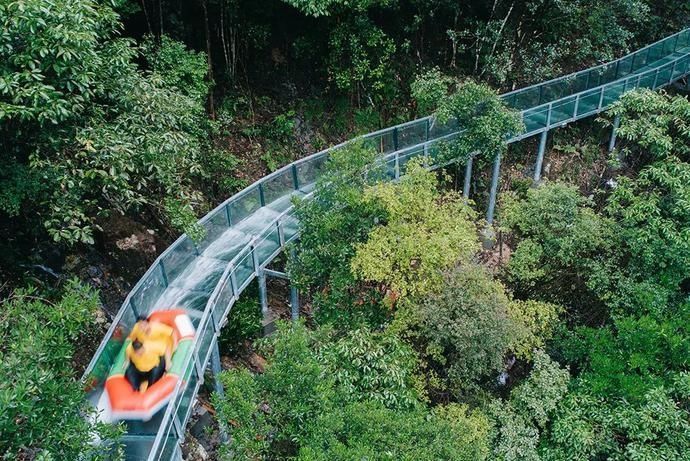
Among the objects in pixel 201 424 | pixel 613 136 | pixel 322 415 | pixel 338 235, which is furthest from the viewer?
pixel 613 136

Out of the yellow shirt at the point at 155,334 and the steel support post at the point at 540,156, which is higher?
the yellow shirt at the point at 155,334

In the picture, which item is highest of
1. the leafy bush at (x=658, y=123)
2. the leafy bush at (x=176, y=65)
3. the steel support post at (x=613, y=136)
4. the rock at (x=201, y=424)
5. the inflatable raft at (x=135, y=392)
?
the leafy bush at (x=176, y=65)

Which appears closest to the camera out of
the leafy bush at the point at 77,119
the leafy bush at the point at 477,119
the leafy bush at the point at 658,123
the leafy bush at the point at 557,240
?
the leafy bush at the point at 77,119

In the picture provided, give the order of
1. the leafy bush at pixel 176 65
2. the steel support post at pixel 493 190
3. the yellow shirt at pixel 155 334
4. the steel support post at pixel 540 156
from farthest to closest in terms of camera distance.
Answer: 1. the steel support post at pixel 540 156
2. the steel support post at pixel 493 190
3. the leafy bush at pixel 176 65
4. the yellow shirt at pixel 155 334

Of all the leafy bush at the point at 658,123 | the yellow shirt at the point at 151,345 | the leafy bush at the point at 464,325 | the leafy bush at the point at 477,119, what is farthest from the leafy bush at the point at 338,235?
the leafy bush at the point at 658,123

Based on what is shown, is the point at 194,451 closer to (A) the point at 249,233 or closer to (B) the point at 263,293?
(B) the point at 263,293

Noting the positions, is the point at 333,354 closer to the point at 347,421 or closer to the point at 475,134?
the point at 347,421

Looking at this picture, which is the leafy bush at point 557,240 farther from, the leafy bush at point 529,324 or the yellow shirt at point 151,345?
the yellow shirt at point 151,345

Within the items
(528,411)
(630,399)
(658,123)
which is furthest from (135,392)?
(658,123)
